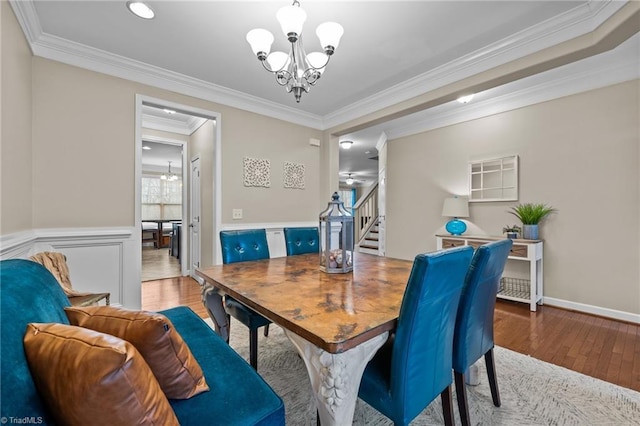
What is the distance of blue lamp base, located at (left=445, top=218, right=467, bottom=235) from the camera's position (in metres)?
3.92

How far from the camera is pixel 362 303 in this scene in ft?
4.16

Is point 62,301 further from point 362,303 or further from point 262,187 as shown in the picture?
point 262,187

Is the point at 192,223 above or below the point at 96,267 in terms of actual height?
above

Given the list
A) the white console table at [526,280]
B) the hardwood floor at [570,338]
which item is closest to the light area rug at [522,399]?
the hardwood floor at [570,338]

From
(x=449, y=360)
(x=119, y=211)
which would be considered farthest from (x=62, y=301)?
(x=119, y=211)

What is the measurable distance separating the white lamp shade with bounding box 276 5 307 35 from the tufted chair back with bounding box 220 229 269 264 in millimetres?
1560

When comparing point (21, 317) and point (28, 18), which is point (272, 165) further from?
Result: point (21, 317)

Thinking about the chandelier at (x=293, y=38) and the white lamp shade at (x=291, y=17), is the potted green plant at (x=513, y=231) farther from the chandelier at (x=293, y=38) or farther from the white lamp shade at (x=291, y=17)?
the white lamp shade at (x=291, y=17)

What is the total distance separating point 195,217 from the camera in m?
4.66

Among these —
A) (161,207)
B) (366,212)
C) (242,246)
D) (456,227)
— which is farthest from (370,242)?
(161,207)

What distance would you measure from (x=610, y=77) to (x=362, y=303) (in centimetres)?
378

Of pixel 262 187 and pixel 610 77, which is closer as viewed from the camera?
pixel 610 77

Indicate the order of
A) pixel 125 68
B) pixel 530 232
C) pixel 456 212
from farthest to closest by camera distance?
pixel 456 212 → pixel 530 232 → pixel 125 68

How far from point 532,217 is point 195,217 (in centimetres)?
481
